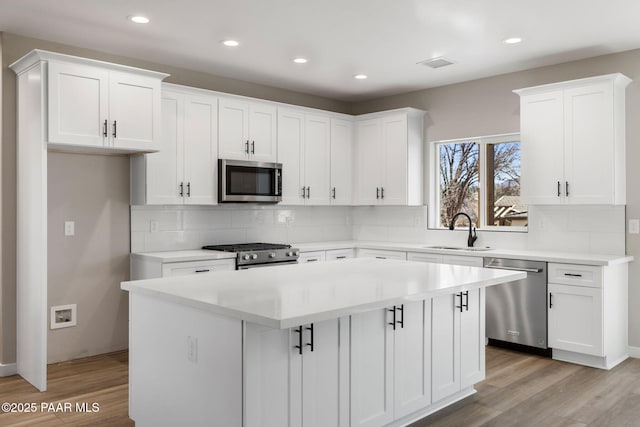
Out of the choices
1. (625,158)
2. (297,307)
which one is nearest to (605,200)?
(625,158)

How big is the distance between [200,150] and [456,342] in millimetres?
2820

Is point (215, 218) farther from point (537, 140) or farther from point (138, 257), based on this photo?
point (537, 140)

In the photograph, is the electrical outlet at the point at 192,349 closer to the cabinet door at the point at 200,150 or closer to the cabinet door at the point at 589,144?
the cabinet door at the point at 200,150

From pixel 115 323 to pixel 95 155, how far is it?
57.7 inches

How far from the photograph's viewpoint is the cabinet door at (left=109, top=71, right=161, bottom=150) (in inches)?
158

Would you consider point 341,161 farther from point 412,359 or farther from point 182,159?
point 412,359

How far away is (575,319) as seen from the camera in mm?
4230

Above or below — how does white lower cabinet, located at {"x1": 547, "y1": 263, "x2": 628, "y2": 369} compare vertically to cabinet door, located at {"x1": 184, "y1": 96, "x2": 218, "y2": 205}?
below

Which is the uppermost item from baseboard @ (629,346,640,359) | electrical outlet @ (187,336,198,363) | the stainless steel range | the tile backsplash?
the tile backsplash

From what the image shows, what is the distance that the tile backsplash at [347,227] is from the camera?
4629 mm

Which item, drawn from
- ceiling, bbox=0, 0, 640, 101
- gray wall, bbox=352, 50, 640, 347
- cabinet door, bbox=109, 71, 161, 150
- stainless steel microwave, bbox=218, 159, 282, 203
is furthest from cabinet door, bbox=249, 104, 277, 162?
gray wall, bbox=352, 50, 640, 347

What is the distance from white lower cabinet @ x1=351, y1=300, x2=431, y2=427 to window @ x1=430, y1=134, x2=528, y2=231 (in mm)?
2667

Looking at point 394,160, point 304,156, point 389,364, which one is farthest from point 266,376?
point 394,160

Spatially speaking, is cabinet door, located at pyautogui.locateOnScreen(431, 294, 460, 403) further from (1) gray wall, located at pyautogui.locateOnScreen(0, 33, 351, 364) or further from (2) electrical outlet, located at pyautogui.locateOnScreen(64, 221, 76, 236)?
(2) electrical outlet, located at pyautogui.locateOnScreen(64, 221, 76, 236)
